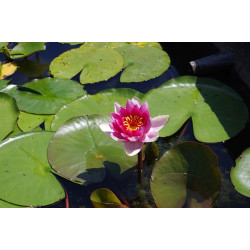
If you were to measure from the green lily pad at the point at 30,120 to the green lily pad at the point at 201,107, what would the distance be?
2.44ft

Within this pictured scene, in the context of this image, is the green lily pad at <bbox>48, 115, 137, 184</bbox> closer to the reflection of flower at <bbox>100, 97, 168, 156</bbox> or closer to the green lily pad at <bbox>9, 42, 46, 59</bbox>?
the reflection of flower at <bbox>100, 97, 168, 156</bbox>

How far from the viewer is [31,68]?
291cm

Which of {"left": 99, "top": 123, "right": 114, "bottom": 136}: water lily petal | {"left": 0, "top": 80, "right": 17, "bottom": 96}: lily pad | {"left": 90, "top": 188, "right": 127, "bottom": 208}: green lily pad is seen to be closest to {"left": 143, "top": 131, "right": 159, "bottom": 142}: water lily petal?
{"left": 99, "top": 123, "right": 114, "bottom": 136}: water lily petal

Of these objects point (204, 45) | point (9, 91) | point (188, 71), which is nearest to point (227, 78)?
point (188, 71)

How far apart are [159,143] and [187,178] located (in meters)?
0.45

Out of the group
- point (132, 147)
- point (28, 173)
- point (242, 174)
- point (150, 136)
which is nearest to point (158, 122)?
point (150, 136)

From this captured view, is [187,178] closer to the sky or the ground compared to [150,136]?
closer to the ground

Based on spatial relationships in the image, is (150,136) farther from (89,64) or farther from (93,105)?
(89,64)

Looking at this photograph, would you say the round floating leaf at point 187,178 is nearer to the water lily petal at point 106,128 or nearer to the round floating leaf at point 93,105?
the water lily petal at point 106,128

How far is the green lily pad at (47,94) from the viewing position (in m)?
2.26

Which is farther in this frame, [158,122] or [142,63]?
[142,63]

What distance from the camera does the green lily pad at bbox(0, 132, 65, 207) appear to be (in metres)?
1.71

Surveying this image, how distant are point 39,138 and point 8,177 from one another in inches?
12.9

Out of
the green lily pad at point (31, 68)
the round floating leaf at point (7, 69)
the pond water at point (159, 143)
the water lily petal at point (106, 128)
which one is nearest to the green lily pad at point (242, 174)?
the pond water at point (159, 143)
